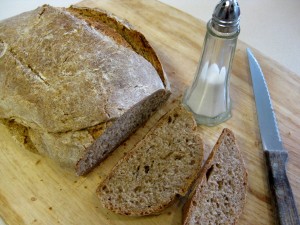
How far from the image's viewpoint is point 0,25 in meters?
2.29

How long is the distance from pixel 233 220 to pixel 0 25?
181 cm

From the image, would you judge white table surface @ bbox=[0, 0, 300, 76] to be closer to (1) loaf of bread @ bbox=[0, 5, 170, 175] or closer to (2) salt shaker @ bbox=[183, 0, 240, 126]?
(2) salt shaker @ bbox=[183, 0, 240, 126]

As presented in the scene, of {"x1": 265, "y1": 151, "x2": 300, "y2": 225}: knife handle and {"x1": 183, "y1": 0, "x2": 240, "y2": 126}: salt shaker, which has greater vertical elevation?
{"x1": 183, "y1": 0, "x2": 240, "y2": 126}: salt shaker

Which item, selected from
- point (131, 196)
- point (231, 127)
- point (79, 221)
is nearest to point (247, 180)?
point (231, 127)

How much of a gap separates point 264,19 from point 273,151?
1.71 m

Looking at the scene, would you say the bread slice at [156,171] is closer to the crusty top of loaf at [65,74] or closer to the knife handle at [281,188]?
the crusty top of loaf at [65,74]

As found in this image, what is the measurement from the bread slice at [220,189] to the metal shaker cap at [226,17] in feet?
1.87

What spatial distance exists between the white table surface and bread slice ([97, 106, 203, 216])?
1327mm

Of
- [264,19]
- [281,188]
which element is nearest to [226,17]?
[281,188]

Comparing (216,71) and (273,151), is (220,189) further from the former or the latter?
(216,71)

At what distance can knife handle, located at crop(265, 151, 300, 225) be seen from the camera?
5.96 ft

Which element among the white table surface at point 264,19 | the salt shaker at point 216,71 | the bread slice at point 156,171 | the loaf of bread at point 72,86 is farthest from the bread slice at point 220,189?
the white table surface at point 264,19

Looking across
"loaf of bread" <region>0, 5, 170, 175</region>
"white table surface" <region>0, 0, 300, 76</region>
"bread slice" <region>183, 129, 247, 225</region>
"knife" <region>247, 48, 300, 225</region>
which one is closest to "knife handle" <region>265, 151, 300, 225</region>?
"knife" <region>247, 48, 300, 225</region>

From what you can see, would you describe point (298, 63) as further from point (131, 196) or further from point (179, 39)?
point (131, 196)
